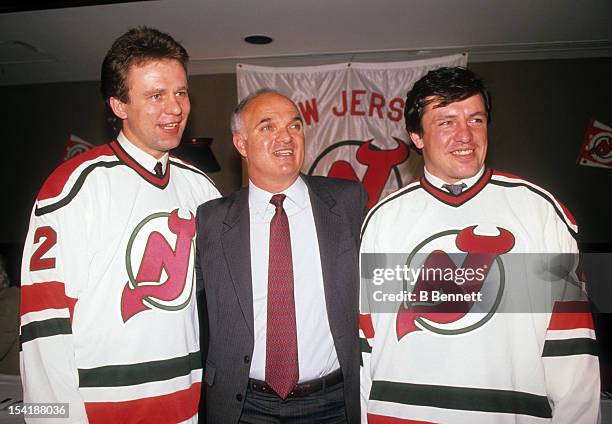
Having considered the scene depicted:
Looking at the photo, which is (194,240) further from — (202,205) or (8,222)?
(8,222)

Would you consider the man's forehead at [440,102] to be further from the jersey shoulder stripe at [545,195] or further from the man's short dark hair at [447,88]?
the jersey shoulder stripe at [545,195]

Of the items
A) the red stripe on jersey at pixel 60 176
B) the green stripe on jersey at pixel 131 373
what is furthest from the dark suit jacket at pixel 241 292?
the red stripe on jersey at pixel 60 176

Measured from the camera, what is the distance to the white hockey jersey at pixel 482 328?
1.42 metres

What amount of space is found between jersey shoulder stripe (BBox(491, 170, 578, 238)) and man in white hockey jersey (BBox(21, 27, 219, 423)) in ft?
3.66

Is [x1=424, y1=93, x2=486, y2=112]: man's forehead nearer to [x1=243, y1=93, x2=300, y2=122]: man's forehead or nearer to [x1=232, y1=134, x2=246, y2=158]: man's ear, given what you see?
[x1=243, y1=93, x2=300, y2=122]: man's forehead

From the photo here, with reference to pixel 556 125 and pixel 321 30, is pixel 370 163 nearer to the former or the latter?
pixel 321 30

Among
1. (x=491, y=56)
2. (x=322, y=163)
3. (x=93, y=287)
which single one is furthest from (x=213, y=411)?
(x=491, y=56)

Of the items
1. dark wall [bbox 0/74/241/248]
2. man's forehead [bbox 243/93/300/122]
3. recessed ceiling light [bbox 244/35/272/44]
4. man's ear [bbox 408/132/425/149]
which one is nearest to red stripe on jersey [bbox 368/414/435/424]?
man's ear [bbox 408/132/425/149]

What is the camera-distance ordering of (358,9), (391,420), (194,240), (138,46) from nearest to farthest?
(391,420) → (138,46) → (194,240) → (358,9)

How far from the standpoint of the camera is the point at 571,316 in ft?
4.66

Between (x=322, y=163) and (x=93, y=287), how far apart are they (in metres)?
2.65

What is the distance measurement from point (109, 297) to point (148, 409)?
0.41 metres

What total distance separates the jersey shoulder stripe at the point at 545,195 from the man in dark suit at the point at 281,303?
0.51 m

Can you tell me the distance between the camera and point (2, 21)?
3400mm
